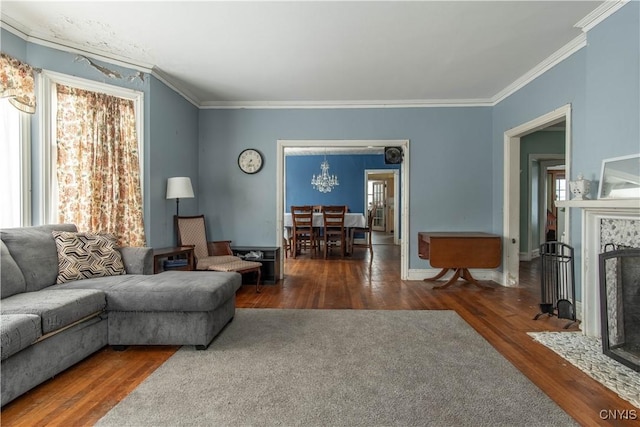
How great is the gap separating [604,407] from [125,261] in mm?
3097

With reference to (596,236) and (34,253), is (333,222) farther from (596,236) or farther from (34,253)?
(34,253)

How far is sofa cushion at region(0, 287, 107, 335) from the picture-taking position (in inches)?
63.6

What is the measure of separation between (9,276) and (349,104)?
143 inches

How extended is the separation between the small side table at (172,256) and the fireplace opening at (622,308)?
10.7ft

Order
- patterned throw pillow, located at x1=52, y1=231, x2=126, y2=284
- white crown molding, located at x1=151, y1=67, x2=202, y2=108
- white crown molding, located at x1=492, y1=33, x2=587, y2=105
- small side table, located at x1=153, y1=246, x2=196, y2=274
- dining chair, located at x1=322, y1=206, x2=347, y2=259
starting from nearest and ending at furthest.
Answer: patterned throw pillow, located at x1=52, y1=231, x2=126, y2=284 < white crown molding, located at x1=492, y1=33, x2=587, y2=105 < small side table, located at x1=153, y1=246, x2=196, y2=274 < white crown molding, located at x1=151, y1=67, x2=202, y2=108 < dining chair, located at x1=322, y1=206, x2=347, y2=259

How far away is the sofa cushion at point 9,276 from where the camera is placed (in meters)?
1.83

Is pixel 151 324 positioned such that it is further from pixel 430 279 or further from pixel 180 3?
pixel 430 279

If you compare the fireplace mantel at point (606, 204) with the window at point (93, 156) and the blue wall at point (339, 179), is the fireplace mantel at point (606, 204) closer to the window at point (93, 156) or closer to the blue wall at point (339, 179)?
the window at point (93, 156)

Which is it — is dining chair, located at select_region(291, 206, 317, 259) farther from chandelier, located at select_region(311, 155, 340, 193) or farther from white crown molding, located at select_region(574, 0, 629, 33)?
white crown molding, located at select_region(574, 0, 629, 33)

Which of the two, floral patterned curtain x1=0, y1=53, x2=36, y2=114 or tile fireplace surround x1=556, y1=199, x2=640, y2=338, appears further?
floral patterned curtain x1=0, y1=53, x2=36, y2=114

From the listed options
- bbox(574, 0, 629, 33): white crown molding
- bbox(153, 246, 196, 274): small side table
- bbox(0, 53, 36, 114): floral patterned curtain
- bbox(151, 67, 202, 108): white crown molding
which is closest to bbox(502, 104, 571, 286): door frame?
bbox(574, 0, 629, 33): white crown molding

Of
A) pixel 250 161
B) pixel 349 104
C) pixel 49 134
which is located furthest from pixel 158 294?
pixel 349 104

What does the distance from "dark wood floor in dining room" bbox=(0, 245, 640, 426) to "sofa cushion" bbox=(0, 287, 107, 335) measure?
1.09 ft

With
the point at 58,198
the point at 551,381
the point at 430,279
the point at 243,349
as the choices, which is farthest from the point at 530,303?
the point at 58,198
